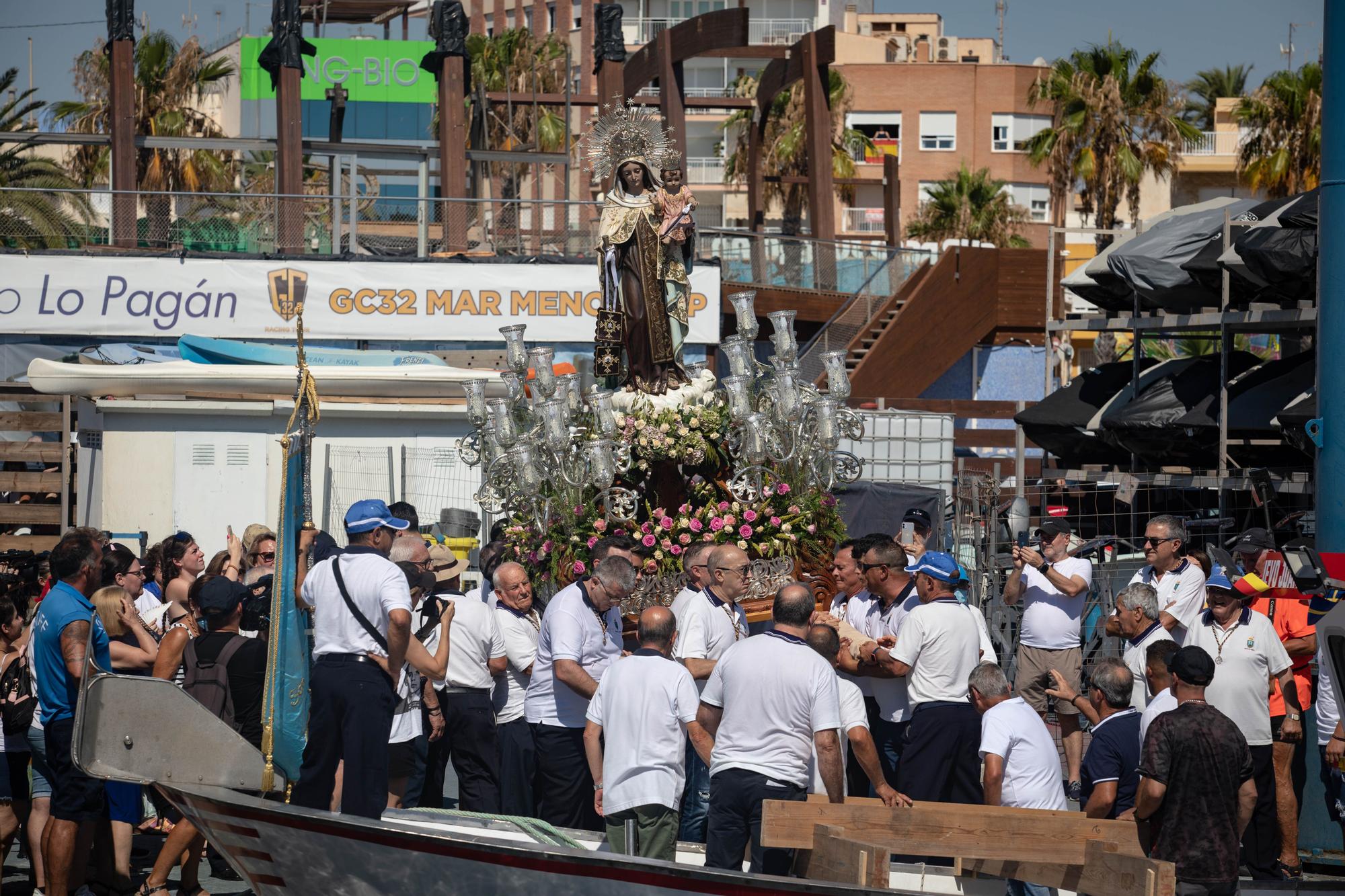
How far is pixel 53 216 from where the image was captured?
73.8 ft

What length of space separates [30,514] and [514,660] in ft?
32.5

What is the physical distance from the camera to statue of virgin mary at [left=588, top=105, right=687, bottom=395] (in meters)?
12.2

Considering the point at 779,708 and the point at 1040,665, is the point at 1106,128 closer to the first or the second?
the point at 1040,665

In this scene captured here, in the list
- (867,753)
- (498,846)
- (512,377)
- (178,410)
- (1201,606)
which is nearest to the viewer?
(498,846)

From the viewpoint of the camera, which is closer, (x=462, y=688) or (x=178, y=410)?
(x=462, y=688)

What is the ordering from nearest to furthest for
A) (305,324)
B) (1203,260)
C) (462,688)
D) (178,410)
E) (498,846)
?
(498,846), (462,688), (1203,260), (178,410), (305,324)

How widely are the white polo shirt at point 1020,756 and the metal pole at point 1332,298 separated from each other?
199 centimetres

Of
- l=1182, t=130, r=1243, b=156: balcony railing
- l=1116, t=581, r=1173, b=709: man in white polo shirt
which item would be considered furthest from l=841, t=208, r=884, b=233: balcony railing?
l=1116, t=581, r=1173, b=709: man in white polo shirt

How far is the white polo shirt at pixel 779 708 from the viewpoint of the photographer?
6547 mm

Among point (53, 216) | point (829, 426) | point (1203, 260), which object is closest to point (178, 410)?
point (53, 216)

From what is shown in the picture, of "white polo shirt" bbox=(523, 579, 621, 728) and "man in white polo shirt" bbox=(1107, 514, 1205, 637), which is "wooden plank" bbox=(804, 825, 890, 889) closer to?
"white polo shirt" bbox=(523, 579, 621, 728)

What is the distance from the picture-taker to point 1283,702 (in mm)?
8539

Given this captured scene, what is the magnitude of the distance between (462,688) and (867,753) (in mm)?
2713

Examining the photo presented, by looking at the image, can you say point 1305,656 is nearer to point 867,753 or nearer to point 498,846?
point 867,753
